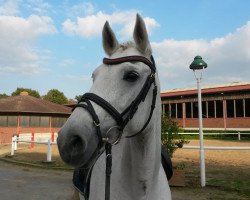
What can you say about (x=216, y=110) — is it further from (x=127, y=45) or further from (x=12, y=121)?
(x=127, y=45)

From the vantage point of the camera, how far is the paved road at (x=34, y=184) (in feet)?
27.9

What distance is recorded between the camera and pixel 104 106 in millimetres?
2082

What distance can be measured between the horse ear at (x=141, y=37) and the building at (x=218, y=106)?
27010 millimetres

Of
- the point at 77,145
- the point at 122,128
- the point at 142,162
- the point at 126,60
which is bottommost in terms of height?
the point at 142,162

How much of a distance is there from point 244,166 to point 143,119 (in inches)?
431

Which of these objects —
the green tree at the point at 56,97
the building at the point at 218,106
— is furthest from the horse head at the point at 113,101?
the green tree at the point at 56,97

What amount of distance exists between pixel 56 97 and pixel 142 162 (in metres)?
69.0

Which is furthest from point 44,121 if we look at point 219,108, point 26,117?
point 219,108

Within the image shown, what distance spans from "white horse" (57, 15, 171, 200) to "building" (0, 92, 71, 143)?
28.3 metres

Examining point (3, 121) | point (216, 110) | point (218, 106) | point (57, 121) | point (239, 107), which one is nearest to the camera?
point (3, 121)

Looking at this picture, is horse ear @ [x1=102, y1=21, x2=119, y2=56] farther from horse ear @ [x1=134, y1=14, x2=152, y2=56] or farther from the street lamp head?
the street lamp head

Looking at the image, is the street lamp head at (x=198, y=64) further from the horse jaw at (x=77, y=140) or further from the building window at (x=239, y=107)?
the building window at (x=239, y=107)

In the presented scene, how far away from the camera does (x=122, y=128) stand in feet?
7.20

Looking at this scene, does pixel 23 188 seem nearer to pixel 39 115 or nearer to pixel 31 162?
pixel 31 162
